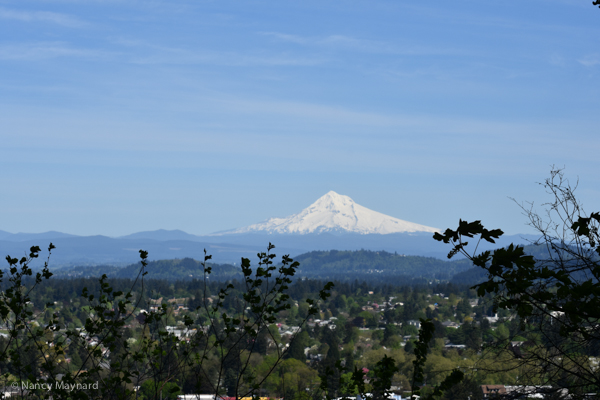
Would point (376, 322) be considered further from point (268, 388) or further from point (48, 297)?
point (48, 297)

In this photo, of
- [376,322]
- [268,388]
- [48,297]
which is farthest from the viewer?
[48,297]

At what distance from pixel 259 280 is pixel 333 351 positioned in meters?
44.9

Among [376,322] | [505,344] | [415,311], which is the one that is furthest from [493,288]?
[415,311]

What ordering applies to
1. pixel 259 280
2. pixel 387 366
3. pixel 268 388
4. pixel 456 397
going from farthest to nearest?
1. pixel 268 388
2. pixel 456 397
3. pixel 259 280
4. pixel 387 366

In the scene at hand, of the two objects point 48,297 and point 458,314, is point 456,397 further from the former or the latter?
point 48,297

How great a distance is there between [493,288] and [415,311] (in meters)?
89.9

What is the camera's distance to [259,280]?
486 centimetres

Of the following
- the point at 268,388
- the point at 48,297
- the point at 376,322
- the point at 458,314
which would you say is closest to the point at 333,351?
the point at 268,388

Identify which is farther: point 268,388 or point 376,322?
point 376,322

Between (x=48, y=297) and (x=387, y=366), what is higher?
(x=387, y=366)

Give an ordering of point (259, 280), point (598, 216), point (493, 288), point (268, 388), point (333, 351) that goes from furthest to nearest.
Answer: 1. point (333, 351)
2. point (268, 388)
3. point (259, 280)
4. point (598, 216)
5. point (493, 288)

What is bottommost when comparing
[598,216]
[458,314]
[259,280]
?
[458,314]

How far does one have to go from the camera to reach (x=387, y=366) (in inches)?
165

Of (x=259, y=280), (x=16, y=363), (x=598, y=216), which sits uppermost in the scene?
(x=598, y=216)
